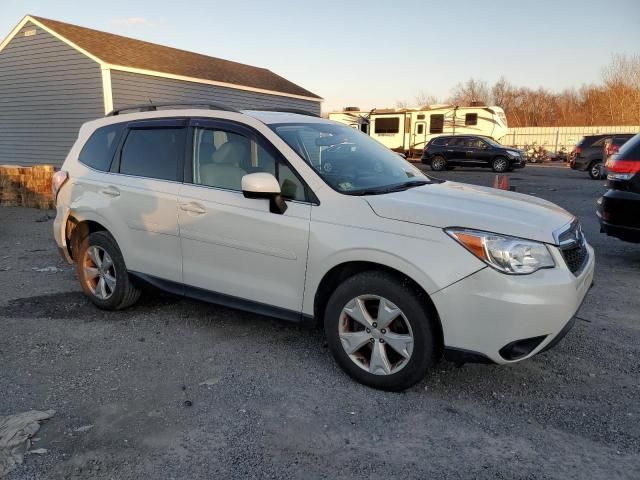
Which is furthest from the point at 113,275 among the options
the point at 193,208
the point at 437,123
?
the point at 437,123

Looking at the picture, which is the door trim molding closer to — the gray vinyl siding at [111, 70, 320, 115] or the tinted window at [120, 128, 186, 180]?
the tinted window at [120, 128, 186, 180]

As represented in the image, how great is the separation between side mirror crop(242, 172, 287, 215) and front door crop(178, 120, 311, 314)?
5 centimetres

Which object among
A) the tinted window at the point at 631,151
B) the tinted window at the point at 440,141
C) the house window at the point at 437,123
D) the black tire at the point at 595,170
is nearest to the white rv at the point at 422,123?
the house window at the point at 437,123

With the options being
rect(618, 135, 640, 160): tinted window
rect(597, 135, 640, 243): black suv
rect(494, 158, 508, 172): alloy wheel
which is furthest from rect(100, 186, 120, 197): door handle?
rect(494, 158, 508, 172): alloy wheel

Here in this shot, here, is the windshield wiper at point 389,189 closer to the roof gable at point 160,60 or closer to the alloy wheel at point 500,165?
the roof gable at point 160,60

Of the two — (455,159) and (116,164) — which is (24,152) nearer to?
(116,164)

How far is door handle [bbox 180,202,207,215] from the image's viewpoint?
3.90 m

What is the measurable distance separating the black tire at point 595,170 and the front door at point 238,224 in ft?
63.3

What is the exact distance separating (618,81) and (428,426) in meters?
51.9

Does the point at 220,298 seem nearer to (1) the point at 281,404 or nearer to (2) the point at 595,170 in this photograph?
(1) the point at 281,404

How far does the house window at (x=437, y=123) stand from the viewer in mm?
28947

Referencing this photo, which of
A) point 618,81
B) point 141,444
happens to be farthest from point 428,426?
point 618,81

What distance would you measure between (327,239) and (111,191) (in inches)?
89.5

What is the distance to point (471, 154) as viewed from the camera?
937 inches
